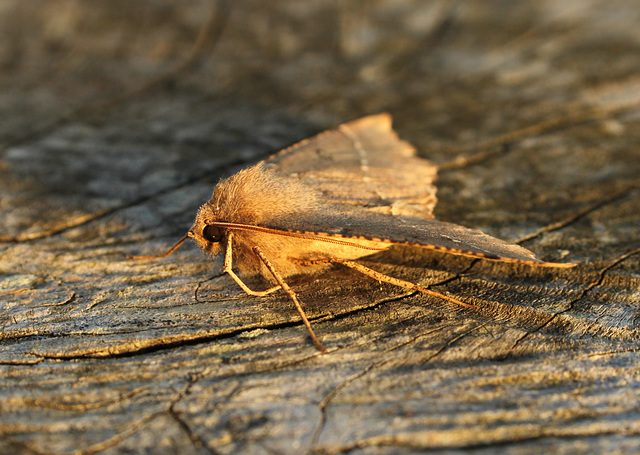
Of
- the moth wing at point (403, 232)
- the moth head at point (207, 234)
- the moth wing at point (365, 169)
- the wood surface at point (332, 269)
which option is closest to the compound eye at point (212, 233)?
the moth head at point (207, 234)

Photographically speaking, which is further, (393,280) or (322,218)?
(322,218)

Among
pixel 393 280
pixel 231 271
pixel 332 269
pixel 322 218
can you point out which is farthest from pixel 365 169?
pixel 231 271

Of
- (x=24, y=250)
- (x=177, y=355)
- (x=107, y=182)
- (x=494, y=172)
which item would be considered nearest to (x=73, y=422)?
(x=177, y=355)

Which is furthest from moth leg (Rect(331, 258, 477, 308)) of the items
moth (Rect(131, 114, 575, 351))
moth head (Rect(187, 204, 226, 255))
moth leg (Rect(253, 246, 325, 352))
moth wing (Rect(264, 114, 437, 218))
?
moth head (Rect(187, 204, 226, 255))

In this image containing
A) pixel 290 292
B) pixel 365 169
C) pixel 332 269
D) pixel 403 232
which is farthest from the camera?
pixel 365 169

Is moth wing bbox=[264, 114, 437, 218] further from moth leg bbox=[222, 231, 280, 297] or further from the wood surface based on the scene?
moth leg bbox=[222, 231, 280, 297]

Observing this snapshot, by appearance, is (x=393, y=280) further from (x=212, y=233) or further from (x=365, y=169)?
(x=365, y=169)

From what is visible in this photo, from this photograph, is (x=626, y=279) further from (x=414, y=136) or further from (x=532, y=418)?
(x=414, y=136)

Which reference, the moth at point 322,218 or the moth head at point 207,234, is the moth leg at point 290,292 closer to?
the moth at point 322,218
